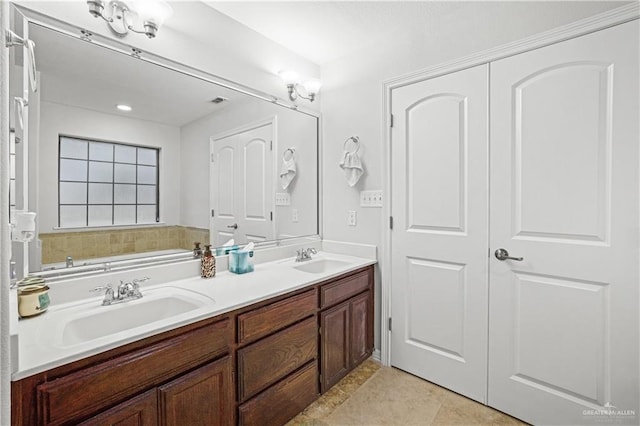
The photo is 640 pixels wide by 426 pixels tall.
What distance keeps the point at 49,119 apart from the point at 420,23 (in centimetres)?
216

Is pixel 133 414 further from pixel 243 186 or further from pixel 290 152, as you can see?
pixel 290 152

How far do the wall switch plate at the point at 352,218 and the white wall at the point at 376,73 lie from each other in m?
0.03

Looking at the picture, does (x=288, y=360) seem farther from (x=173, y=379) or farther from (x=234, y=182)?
(x=234, y=182)

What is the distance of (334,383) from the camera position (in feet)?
6.70

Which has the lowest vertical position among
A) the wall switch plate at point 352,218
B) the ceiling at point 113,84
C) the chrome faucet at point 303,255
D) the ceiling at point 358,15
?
the chrome faucet at point 303,255

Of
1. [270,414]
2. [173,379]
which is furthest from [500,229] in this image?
[173,379]

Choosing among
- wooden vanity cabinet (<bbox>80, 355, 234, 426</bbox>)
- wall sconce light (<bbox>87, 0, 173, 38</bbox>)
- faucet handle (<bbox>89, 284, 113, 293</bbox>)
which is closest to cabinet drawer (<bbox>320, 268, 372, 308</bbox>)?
wooden vanity cabinet (<bbox>80, 355, 234, 426</bbox>)

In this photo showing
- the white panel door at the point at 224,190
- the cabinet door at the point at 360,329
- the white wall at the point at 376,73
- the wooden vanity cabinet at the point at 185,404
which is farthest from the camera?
the cabinet door at the point at 360,329

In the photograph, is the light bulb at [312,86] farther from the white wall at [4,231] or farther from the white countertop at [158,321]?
the white wall at [4,231]

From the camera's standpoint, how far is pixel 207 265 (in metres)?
1.84

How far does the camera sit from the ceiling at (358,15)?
1.78 m

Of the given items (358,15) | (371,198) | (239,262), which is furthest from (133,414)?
(358,15)

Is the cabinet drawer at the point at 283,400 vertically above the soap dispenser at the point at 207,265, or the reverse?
the soap dispenser at the point at 207,265

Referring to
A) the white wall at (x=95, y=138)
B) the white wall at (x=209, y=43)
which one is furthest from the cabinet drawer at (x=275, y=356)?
the white wall at (x=209, y=43)
